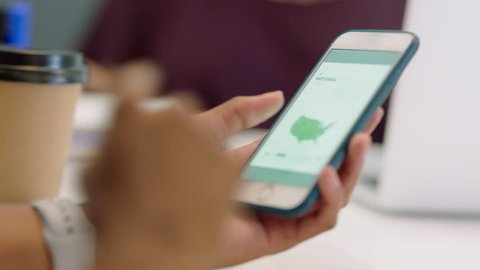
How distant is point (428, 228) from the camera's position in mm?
692

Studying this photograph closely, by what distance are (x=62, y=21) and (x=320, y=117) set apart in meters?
1.48

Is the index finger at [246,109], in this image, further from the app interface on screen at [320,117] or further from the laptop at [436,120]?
the laptop at [436,120]

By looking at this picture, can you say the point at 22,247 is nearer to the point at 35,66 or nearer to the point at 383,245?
the point at 35,66

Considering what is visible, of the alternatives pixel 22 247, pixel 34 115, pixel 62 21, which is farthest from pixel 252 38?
pixel 22 247

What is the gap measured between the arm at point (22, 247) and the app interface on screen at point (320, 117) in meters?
0.15

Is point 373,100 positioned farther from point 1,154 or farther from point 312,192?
point 1,154

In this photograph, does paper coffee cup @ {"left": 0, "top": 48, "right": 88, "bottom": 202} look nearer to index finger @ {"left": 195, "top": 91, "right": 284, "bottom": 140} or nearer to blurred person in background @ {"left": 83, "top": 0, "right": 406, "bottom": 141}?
index finger @ {"left": 195, "top": 91, "right": 284, "bottom": 140}

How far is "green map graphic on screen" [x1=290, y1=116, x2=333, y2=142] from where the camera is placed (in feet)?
1.72

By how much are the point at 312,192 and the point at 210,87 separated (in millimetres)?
1138

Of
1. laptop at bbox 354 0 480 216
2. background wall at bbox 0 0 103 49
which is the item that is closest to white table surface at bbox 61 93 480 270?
laptop at bbox 354 0 480 216

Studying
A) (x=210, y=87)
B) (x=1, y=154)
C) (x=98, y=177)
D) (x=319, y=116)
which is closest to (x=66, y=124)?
(x=1, y=154)

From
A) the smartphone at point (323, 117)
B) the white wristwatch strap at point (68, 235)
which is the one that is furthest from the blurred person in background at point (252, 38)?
the white wristwatch strap at point (68, 235)

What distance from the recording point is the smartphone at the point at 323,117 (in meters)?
0.48

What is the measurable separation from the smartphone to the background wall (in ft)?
4.56
